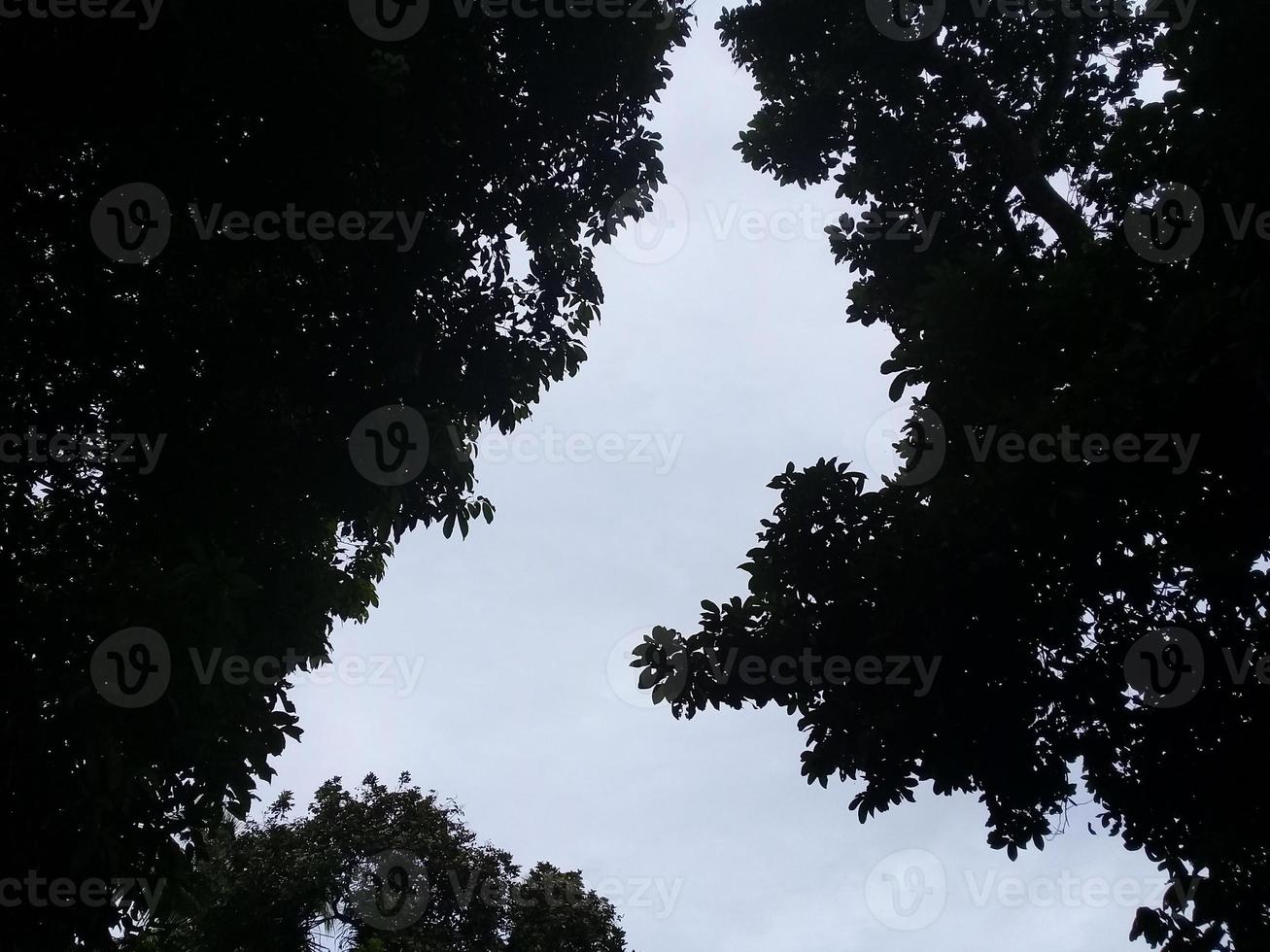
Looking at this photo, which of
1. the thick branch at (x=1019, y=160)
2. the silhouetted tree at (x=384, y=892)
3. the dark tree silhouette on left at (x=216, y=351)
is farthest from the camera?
the silhouetted tree at (x=384, y=892)

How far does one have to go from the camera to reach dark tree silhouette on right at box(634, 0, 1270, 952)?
746 cm

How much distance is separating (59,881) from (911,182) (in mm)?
12866

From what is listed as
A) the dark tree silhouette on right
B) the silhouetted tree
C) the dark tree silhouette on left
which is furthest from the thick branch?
the silhouetted tree

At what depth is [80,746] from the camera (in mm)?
6469

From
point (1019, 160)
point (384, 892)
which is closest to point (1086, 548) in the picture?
point (1019, 160)

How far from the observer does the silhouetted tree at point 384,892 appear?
67.4 feet

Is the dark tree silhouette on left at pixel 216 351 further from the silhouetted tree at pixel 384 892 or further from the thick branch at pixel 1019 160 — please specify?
the silhouetted tree at pixel 384 892

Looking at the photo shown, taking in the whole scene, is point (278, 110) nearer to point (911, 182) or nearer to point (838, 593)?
point (838, 593)

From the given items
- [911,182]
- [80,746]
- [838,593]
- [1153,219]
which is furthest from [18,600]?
[911,182]

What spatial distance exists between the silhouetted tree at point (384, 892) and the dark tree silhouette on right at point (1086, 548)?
52.2ft

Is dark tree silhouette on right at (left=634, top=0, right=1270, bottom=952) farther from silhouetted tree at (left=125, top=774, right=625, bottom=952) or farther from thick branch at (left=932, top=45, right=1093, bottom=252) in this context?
silhouetted tree at (left=125, top=774, right=625, bottom=952)

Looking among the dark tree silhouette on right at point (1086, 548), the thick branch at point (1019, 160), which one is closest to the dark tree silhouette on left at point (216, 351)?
the dark tree silhouette on right at point (1086, 548)

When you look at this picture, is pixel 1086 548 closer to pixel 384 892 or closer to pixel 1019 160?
pixel 1019 160

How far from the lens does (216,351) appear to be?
355 inches
